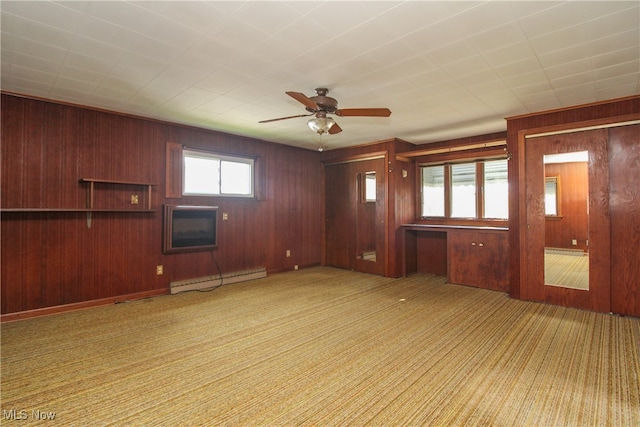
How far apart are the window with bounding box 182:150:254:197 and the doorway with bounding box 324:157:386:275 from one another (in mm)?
1893

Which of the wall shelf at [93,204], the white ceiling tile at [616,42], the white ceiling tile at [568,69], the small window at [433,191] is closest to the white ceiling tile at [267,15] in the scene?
the white ceiling tile at [616,42]

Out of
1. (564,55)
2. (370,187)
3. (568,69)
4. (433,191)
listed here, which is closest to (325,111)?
(564,55)

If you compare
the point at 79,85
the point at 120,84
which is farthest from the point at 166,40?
the point at 79,85

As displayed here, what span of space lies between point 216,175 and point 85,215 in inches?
77.2

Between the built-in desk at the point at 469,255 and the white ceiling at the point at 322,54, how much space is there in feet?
6.38

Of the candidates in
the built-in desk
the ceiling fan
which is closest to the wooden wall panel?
the built-in desk

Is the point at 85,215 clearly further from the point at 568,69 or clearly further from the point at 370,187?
the point at 568,69

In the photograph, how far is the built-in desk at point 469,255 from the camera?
479 centimetres

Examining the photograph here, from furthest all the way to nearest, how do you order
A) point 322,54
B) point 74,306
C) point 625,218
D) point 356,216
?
point 356,216 < point 74,306 < point 625,218 < point 322,54

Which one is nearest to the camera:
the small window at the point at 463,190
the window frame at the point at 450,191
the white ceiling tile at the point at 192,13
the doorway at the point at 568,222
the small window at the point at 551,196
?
the white ceiling tile at the point at 192,13

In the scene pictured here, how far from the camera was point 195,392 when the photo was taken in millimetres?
2139

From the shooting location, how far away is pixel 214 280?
5082 millimetres

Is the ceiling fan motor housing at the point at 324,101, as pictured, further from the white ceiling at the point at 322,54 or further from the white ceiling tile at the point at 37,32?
the white ceiling tile at the point at 37,32

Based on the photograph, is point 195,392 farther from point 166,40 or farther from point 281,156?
point 281,156
